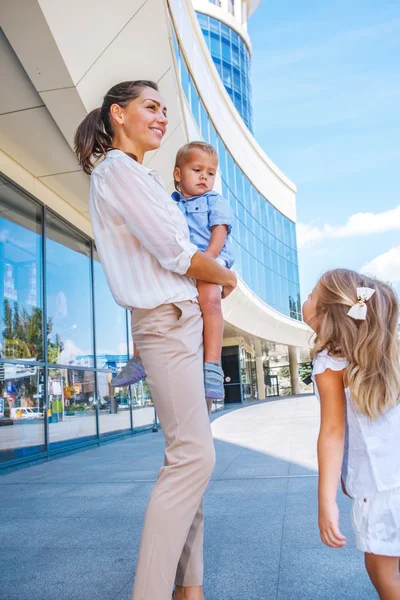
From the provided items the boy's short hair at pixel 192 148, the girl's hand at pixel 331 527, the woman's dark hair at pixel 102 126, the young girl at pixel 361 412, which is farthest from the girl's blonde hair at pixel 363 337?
the woman's dark hair at pixel 102 126

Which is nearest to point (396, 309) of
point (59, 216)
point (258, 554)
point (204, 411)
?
point (204, 411)

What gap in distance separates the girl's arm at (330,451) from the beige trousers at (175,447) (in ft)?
1.32

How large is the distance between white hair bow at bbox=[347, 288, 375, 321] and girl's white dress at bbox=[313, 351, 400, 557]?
0.56 ft

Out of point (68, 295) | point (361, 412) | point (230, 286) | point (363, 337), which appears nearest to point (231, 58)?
point (68, 295)

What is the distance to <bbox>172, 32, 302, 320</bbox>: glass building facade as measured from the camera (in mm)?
21219

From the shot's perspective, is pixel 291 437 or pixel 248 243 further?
pixel 248 243

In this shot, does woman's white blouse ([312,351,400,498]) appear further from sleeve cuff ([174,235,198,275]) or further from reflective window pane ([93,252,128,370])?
reflective window pane ([93,252,128,370])

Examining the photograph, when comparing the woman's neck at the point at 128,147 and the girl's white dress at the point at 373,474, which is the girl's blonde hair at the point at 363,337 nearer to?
the girl's white dress at the point at 373,474

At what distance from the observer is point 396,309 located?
2.22 meters

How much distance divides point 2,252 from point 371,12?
2157cm

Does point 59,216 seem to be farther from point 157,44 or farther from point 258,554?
point 258,554

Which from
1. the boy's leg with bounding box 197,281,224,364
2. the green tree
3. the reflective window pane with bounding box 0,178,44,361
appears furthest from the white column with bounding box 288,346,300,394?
the boy's leg with bounding box 197,281,224,364

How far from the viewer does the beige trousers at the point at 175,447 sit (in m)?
1.72

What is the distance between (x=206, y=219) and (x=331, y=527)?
1250 mm
